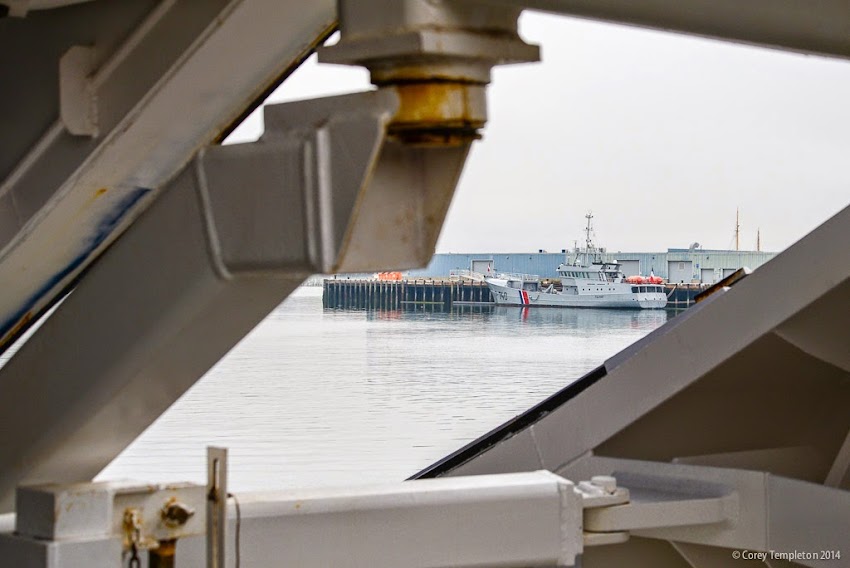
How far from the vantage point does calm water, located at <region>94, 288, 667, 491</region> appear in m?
23.2

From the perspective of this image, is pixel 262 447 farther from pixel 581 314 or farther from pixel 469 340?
pixel 581 314

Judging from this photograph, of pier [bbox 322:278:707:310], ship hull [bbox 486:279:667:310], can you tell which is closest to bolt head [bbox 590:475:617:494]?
ship hull [bbox 486:279:667:310]

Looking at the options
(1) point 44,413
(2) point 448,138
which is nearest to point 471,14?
(2) point 448,138

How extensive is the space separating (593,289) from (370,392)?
24.6m

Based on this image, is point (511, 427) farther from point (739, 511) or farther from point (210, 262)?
point (210, 262)

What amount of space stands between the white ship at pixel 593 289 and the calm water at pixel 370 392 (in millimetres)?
565

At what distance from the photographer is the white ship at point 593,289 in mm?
59719

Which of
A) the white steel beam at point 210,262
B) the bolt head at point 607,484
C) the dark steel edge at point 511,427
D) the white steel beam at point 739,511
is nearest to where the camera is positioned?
the white steel beam at point 210,262

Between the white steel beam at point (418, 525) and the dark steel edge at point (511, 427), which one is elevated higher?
the dark steel edge at point (511, 427)

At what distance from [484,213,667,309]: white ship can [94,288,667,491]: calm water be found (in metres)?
0.57

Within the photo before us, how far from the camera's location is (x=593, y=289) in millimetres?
60406

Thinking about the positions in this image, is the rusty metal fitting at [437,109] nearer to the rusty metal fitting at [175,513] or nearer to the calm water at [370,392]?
the rusty metal fitting at [175,513]

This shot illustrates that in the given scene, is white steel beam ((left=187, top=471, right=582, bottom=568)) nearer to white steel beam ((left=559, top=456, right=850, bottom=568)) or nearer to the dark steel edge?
white steel beam ((left=559, top=456, right=850, bottom=568))

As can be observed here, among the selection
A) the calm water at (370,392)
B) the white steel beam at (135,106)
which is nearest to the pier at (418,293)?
the calm water at (370,392)
